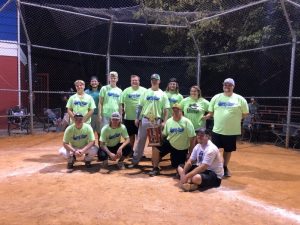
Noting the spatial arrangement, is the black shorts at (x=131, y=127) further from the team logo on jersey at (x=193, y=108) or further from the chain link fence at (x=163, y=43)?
the chain link fence at (x=163, y=43)

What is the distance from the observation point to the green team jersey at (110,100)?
7270 mm

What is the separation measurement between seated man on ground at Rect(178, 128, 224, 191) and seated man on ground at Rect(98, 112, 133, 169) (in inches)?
61.1

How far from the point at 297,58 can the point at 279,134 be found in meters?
2.63

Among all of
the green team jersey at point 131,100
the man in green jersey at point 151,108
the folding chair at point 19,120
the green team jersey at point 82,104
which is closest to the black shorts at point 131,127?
the green team jersey at point 131,100

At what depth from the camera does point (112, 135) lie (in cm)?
669

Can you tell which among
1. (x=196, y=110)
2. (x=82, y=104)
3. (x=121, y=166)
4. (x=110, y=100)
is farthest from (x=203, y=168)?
(x=82, y=104)

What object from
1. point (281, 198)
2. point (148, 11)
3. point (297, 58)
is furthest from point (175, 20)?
point (281, 198)

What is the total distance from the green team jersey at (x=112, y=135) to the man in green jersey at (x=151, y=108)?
1.08ft

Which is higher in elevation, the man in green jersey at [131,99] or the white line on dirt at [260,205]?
the man in green jersey at [131,99]

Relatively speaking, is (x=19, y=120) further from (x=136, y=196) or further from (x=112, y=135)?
(x=136, y=196)

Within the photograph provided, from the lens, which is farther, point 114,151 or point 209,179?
point 114,151

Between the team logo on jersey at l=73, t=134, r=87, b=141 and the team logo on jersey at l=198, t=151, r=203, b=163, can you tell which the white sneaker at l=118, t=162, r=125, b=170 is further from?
the team logo on jersey at l=198, t=151, r=203, b=163

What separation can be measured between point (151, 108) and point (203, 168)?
6.00ft

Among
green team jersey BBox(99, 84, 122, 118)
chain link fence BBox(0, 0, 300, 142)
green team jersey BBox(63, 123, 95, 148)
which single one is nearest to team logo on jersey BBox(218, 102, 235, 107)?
green team jersey BBox(99, 84, 122, 118)
